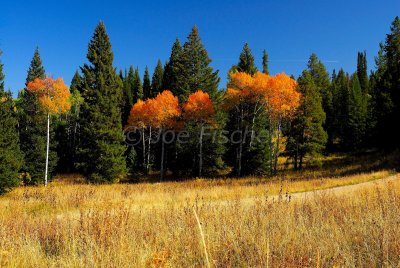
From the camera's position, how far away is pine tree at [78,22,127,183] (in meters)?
33.8

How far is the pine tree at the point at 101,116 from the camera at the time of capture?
33812 millimetres

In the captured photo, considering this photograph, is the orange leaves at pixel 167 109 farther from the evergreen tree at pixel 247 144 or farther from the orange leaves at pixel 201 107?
the evergreen tree at pixel 247 144

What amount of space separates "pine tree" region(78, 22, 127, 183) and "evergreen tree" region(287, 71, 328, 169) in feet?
68.1

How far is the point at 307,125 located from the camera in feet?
121

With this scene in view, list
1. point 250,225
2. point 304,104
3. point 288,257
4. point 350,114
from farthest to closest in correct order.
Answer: point 350,114 < point 304,104 < point 250,225 < point 288,257

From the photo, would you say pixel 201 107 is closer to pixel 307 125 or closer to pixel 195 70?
pixel 195 70

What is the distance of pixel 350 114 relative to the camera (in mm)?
47406

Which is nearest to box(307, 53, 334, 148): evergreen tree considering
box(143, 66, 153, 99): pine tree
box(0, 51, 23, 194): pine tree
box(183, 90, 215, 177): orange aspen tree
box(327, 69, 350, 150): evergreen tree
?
box(327, 69, 350, 150): evergreen tree

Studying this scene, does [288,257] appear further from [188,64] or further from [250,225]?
[188,64]

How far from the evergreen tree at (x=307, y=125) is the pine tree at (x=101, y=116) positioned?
20.8 meters

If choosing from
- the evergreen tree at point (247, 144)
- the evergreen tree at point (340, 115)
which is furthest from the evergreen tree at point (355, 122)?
the evergreen tree at point (247, 144)

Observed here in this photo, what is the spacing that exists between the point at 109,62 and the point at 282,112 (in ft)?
65.8

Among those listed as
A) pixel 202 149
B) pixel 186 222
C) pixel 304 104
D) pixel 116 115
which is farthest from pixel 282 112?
pixel 186 222

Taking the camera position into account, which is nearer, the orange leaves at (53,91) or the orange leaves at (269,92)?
the orange leaves at (269,92)
